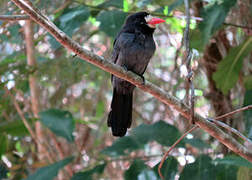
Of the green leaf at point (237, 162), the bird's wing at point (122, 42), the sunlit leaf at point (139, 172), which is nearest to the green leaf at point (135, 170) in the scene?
the sunlit leaf at point (139, 172)

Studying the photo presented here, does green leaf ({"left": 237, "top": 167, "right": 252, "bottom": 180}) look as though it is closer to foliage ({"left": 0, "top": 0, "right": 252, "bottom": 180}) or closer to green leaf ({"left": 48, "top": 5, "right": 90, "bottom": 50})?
foliage ({"left": 0, "top": 0, "right": 252, "bottom": 180})

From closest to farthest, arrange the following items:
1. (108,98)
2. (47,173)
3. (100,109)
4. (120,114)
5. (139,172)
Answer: (139,172) < (47,173) < (120,114) < (100,109) < (108,98)

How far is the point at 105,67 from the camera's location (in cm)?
199

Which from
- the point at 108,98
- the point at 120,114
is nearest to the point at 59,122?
the point at 120,114

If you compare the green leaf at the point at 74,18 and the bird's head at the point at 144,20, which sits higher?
the green leaf at the point at 74,18

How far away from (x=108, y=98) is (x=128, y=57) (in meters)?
2.41

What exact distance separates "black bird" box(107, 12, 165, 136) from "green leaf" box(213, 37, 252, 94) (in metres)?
0.72

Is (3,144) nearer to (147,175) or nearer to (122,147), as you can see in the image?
(122,147)

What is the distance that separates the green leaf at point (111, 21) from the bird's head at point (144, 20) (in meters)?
0.18

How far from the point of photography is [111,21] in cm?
292

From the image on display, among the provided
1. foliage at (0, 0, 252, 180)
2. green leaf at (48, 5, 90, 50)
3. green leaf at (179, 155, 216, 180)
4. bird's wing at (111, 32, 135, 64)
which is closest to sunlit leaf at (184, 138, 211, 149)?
foliage at (0, 0, 252, 180)

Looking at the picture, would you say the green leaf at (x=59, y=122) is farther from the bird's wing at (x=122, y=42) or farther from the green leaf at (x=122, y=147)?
the bird's wing at (x=122, y=42)

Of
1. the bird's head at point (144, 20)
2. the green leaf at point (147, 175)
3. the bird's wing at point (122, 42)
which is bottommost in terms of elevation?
the green leaf at point (147, 175)

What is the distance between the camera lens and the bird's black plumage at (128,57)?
2.88 metres
